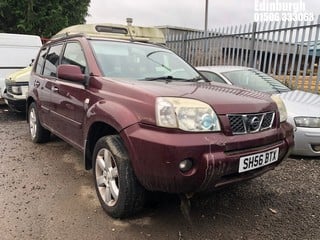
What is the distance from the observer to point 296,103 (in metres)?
5.18

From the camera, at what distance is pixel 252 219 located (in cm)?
→ 322

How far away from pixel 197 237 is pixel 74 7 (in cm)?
1530

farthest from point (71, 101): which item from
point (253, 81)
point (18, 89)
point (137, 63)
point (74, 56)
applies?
point (18, 89)

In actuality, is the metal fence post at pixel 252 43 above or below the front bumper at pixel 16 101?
above

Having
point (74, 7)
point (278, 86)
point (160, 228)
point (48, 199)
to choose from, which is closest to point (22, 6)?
point (74, 7)

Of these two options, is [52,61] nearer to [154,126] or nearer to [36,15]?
[154,126]

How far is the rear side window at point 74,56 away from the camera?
155 inches

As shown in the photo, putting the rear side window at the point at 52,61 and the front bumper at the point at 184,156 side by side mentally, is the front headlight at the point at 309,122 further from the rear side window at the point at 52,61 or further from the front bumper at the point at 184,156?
the rear side window at the point at 52,61

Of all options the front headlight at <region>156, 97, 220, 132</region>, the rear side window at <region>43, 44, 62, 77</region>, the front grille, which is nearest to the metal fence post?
the rear side window at <region>43, 44, 62, 77</region>

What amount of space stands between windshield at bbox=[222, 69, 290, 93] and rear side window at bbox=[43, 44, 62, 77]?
110 inches

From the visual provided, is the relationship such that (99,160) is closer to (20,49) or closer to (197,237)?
(197,237)

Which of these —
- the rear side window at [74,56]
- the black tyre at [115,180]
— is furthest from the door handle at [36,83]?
the black tyre at [115,180]

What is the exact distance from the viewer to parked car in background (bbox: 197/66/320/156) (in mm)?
4754

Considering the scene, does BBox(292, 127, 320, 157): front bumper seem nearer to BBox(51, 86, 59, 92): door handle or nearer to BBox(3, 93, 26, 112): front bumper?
BBox(51, 86, 59, 92): door handle
